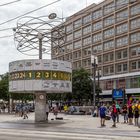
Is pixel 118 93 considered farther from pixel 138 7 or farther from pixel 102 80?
pixel 102 80

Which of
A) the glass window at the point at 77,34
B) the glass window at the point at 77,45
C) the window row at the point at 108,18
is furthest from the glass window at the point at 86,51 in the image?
the window row at the point at 108,18

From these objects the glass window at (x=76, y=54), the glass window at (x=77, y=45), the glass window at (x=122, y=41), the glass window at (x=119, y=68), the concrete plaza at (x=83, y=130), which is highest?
the glass window at (x=77, y=45)

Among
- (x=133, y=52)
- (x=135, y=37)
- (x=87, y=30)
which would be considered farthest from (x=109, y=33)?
(x=87, y=30)

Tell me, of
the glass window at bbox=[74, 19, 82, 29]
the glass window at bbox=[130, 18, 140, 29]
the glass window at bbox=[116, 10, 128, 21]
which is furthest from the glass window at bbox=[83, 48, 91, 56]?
the glass window at bbox=[130, 18, 140, 29]

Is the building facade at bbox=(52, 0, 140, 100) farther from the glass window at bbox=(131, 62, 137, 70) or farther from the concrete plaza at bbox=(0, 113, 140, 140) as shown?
the concrete plaza at bbox=(0, 113, 140, 140)

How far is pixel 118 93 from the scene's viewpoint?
60250mm

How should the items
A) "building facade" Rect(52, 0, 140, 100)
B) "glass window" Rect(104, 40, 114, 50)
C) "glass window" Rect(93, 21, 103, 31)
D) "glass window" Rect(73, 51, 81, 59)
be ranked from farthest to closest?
"glass window" Rect(73, 51, 81, 59) < "glass window" Rect(93, 21, 103, 31) < "glass window" Rect(104, 40, 114, 50) < "building facade" Rect(52, 0, 140, 100)

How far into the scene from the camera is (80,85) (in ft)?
249

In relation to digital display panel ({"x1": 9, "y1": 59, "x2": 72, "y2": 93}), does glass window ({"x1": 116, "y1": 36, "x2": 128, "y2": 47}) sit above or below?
above

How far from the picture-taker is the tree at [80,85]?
76.1 m

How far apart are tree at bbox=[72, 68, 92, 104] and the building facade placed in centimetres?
638

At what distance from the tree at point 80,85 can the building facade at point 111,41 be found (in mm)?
6381

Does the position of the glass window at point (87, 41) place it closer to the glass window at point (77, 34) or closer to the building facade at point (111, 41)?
the building facade at point (111, 41)

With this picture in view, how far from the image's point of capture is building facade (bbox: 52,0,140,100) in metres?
87.4
